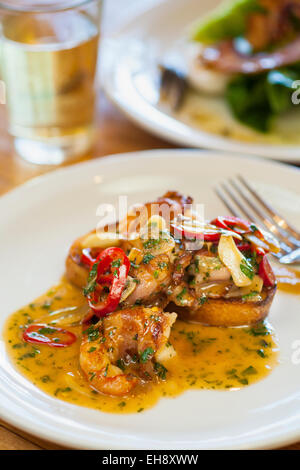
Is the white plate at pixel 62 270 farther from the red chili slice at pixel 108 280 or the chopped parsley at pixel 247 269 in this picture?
the red chili slice at pixel 108 280

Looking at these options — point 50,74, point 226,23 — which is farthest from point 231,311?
point 226,23

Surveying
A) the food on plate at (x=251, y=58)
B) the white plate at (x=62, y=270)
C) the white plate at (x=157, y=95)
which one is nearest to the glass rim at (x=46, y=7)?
the white plate at (x=157, y=95)

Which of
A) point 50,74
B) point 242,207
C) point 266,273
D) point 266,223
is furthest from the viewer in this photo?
point 50,74

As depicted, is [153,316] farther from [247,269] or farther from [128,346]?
[247,269]

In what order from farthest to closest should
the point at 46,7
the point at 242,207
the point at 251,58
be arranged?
1. the point at 251,58
2. the point at 46,7
3. the point at 242,207

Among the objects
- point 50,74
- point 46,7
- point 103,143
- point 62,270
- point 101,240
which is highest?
point 46,7

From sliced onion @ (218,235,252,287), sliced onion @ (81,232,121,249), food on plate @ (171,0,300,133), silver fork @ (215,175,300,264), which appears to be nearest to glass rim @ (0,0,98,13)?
food on plate @ (171,0,300,133)

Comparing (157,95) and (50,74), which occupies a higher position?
(50,74)

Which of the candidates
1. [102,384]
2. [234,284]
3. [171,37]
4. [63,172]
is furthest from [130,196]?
[171,37]

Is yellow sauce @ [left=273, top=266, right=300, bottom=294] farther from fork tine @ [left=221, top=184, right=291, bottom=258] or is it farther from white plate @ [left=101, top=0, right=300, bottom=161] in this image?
white plate @ [left=101, top=0, right=300, bottom=161]
